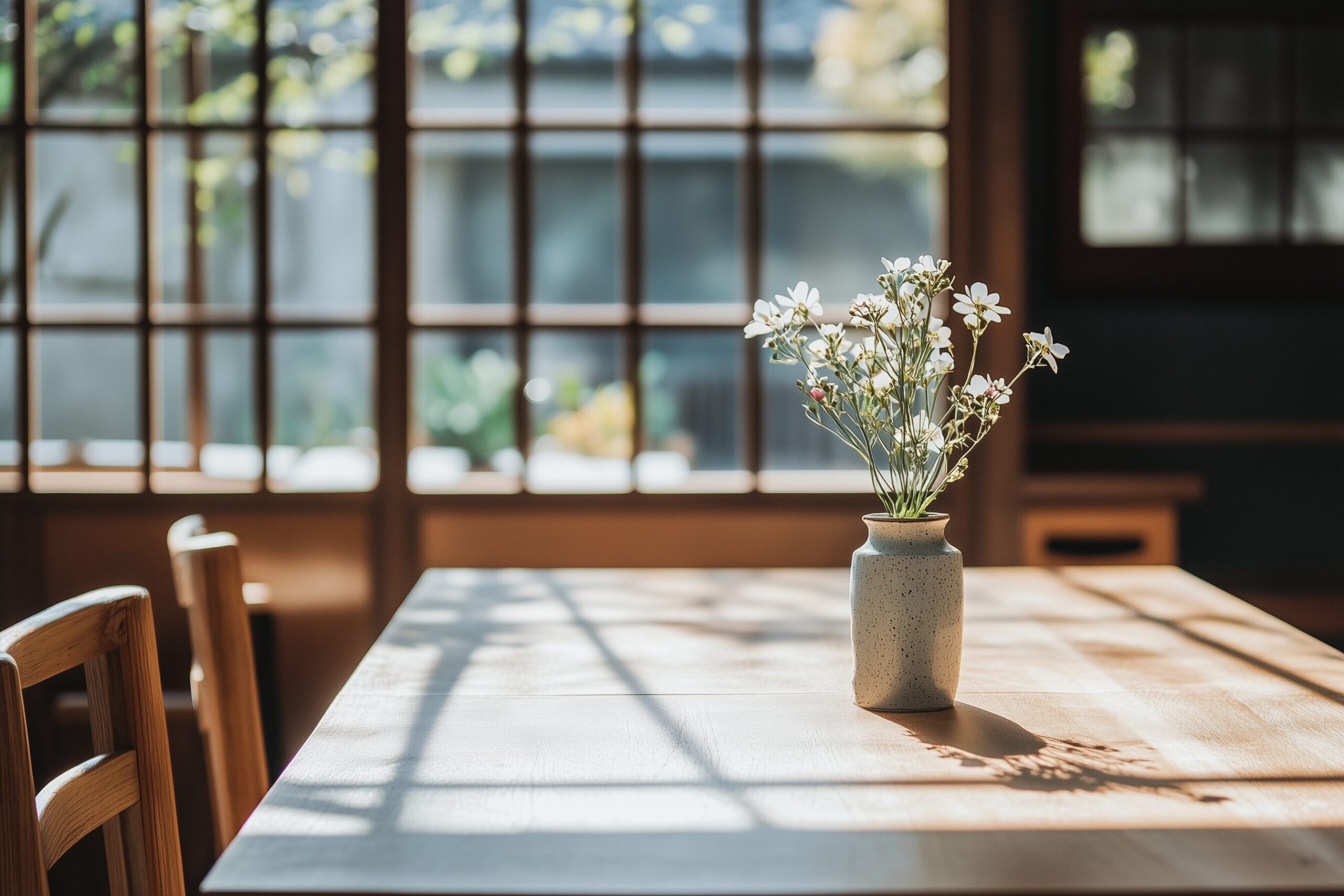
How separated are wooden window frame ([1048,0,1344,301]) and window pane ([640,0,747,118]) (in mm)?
828

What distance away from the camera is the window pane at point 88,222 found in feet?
9.16

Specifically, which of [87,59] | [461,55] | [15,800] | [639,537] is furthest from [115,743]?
[87,59]

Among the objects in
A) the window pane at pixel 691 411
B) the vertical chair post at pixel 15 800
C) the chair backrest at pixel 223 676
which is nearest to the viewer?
the vertical chair post at pixel 15 800

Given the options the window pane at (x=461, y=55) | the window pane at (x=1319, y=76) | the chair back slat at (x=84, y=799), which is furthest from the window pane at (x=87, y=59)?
the window pane at (x=1319, y=76)

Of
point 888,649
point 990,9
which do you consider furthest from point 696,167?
point 888,649

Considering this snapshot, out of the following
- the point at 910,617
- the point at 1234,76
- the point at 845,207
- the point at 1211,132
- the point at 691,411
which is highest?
the point at 1234,76

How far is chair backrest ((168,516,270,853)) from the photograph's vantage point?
1.48 metres

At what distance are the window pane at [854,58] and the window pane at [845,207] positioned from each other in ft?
0.30

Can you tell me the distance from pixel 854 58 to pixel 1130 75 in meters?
0.70

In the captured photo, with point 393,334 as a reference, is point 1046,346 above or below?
below

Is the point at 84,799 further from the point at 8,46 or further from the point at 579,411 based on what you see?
the point at 8,46

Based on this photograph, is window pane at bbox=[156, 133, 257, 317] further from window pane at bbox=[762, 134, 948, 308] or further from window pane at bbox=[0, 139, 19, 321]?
window pane at bbox=[762, 134, 948, 308]

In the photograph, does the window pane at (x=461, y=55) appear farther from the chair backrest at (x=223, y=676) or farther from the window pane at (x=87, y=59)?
the chair backrest at (x=223, y=676)

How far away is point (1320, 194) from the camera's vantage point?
9.54 ft
